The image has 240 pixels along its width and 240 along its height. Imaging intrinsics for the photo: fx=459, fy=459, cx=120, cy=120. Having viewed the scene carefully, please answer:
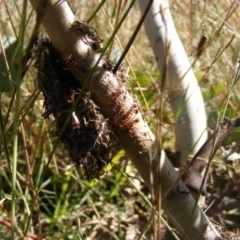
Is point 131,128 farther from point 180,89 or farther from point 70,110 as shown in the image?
point 180,89

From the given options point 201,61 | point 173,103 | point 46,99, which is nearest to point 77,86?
point 46,99

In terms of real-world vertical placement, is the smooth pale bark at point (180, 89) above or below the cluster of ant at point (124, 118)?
above

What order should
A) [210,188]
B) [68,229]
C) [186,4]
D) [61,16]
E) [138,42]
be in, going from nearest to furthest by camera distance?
[61,16]
[68,229]
[210,188]
[186,4]
[138,42]

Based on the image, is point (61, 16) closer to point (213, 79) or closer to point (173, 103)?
point (173, 103)

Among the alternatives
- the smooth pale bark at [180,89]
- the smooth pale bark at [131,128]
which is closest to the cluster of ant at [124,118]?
the smooth pale bark at [131,128]

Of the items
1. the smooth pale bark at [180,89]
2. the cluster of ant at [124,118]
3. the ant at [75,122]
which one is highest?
the smooth pale bark at [180,89]

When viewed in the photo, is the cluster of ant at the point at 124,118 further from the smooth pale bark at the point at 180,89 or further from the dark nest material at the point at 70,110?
the smooth pale bark at the point at 180,89
